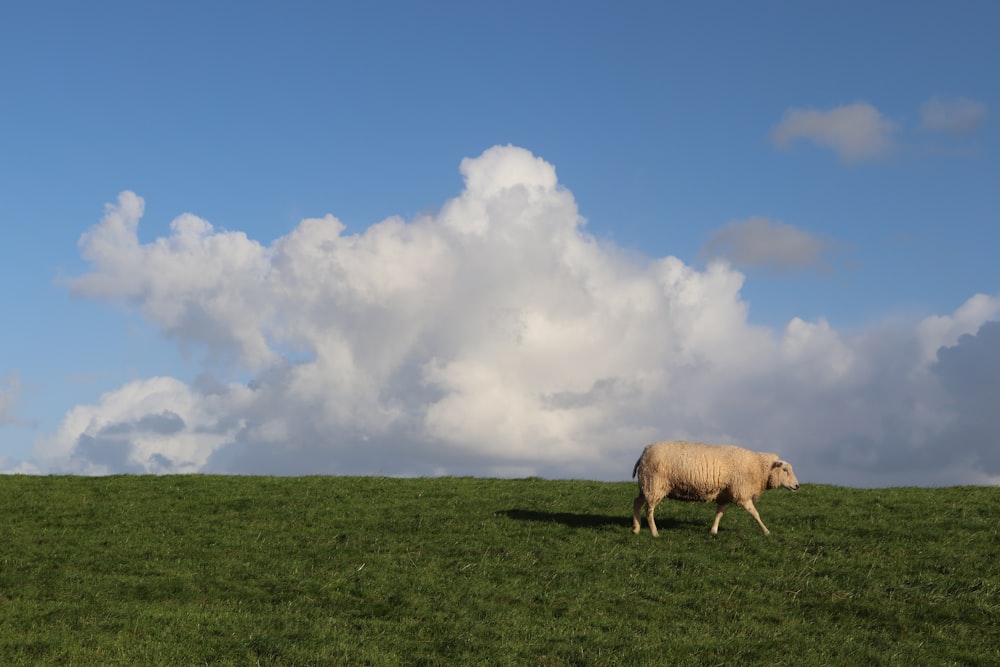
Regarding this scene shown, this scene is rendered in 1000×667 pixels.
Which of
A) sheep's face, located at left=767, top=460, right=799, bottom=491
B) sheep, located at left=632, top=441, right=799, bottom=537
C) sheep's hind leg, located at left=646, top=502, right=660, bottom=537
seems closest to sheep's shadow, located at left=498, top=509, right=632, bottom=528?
sheep, located at left=632, top=441, right=799, bottom=537

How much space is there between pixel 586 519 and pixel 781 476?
5.37 metres

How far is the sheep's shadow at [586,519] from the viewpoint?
83.9 feet

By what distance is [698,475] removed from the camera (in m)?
23.7

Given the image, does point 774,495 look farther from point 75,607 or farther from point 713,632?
point 75,607

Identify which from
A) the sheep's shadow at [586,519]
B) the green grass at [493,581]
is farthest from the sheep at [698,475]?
the sheep's shadow at [586,519]

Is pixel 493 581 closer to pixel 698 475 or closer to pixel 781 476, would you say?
pixel 698 475

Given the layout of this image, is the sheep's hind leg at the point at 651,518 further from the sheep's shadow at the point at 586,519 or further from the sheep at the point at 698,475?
the sheep's shadow at the point at 586,519

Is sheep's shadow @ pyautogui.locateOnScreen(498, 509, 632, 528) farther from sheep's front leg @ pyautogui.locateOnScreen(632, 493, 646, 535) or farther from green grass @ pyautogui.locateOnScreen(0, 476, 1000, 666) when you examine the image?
sheep's front leg @ pyautogui.locateOnScreen(632, 493, 646, 535)

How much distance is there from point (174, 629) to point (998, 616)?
16123mm

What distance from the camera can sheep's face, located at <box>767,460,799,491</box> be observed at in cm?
2482

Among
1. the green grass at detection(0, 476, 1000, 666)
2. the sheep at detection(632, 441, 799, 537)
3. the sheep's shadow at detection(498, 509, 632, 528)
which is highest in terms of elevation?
the sheep at detection(632, 441, 799, 537)

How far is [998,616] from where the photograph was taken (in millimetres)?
19234

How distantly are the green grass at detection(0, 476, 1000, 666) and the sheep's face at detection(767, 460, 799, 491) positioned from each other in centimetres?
126

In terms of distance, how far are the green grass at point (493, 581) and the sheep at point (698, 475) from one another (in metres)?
0.95
